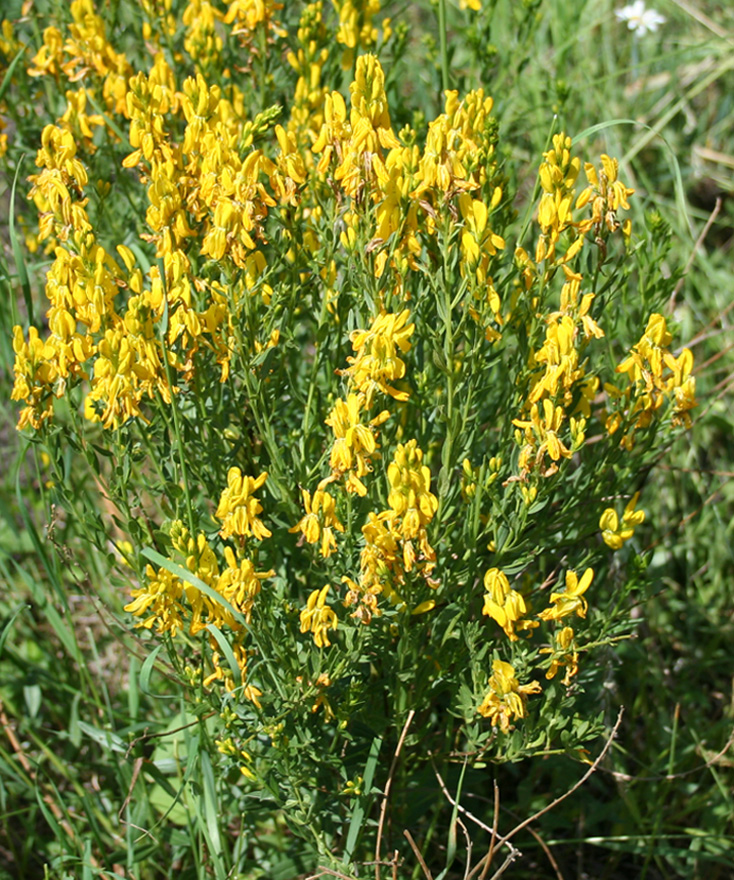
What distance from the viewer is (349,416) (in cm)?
189

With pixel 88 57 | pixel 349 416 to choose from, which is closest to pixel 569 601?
pixel 349 416

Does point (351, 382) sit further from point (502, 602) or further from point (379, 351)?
point (502, 602)

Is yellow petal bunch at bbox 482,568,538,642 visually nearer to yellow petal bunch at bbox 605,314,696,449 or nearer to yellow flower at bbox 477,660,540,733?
yellow flower at bbox 477,660,540,733

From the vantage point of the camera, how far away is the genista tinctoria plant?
1956 mm

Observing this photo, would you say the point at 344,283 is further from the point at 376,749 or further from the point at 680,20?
the point at 680,20

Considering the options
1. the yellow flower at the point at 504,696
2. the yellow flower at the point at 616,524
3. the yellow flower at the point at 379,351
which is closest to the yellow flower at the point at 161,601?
the yellow flower at the point at 379,351

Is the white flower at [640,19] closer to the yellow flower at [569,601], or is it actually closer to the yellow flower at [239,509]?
the yellow flower at [569,601]

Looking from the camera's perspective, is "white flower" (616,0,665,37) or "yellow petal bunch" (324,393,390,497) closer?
"yellow petal bunch" (324,393,390,497)

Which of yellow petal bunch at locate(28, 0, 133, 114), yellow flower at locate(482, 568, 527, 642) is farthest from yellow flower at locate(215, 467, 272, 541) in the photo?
yellow petal bunch at locate(28, 0, 133, 114)

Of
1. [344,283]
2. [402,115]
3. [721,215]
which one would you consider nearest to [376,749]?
[344,283]

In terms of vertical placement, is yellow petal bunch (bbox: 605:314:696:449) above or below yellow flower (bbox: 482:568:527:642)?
above

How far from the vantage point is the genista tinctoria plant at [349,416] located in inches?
77.0

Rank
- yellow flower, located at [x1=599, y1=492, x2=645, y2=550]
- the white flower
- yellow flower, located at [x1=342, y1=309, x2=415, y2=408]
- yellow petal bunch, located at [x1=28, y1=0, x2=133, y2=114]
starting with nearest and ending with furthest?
yellow flower, located at [x1=342, y1=309, x2=415, y2=408] → yellow flower, located at [x1=599, y1=492, x2=645, y2=550] → yellow petal bunch, located at [x1=28, y1=0, x2=133, y2=114] → the white flower

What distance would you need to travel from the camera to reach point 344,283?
2.17 meters
